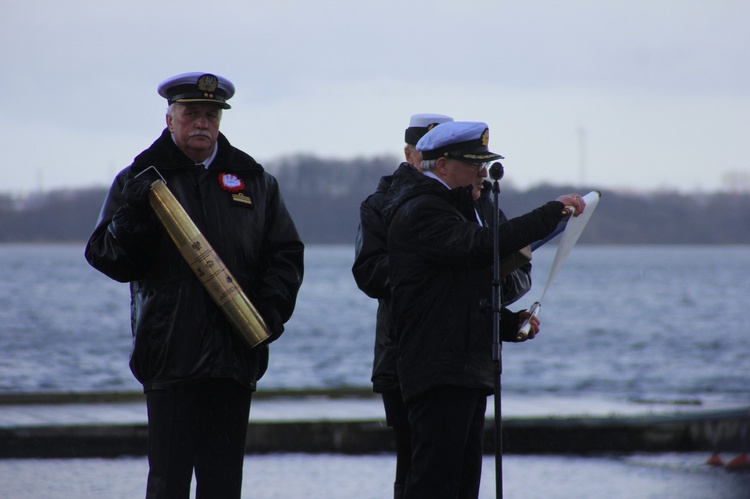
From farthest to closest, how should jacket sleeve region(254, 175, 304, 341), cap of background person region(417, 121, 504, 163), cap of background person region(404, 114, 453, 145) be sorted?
cap of background person region(404, 114, 453, 145) → jacket sleeve region(254, 175, 304, 341) → cap of background person region(417, 121, 504, 163)

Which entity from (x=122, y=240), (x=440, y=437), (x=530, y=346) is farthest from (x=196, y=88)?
(x=530, y=346)

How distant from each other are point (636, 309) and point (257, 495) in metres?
64.2

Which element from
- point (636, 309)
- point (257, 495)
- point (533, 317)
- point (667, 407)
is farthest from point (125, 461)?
point (636, 309)

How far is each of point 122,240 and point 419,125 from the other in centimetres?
189

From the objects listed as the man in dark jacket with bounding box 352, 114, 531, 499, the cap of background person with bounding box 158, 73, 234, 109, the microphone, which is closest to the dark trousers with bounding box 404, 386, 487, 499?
the man in dark jacket with bounding box 352, 114, 531, 499

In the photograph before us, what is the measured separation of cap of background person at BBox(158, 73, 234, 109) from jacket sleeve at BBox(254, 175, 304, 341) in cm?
44

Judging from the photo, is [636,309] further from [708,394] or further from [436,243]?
[436,243]

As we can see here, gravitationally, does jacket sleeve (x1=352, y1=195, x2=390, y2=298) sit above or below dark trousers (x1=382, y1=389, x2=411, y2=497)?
above

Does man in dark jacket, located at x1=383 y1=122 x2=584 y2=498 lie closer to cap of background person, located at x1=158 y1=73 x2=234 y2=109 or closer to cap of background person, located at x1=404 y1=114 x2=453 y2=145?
cap of background person, located at x1=158 y1=73 x2=234 y2=109

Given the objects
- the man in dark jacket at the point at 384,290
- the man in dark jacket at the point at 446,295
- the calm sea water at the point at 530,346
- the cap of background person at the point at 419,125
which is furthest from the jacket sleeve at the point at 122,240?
the calm sea water at the point at 530,346

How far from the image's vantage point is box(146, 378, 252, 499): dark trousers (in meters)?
4.65

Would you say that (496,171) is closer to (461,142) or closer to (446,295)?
(461,142)

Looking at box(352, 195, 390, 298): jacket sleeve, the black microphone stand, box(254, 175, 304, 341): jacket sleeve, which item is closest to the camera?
the black microphone stand

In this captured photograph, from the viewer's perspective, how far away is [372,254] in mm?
5445
